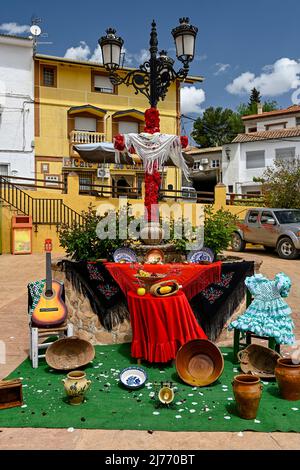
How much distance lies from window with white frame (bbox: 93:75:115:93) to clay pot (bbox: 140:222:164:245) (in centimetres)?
2016

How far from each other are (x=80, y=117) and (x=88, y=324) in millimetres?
20208

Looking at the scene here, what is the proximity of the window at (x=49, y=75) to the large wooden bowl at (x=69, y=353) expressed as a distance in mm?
21106

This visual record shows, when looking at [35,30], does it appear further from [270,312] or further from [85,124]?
[270,312]

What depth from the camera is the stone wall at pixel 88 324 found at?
608 cm

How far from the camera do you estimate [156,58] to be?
22.3 ft

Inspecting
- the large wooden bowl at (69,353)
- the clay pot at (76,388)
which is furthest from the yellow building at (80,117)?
the clay pot at (76,388)

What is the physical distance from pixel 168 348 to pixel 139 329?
1.35 ft

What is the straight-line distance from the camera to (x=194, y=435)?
139 inches

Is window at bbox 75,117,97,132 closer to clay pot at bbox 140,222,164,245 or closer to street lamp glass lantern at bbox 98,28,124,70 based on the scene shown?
street lamp glass lantern at bbox 98,28,124,70

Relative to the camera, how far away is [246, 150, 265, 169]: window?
3162 centimetres

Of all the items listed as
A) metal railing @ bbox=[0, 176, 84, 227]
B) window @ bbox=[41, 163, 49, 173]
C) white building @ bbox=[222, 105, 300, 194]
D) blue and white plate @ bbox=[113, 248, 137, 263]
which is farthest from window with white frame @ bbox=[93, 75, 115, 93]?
blue and white plate @ bbox=[113, 248, 137, 263]

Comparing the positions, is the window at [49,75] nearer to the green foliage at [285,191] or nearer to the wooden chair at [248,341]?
the green foliage at [285,191]
